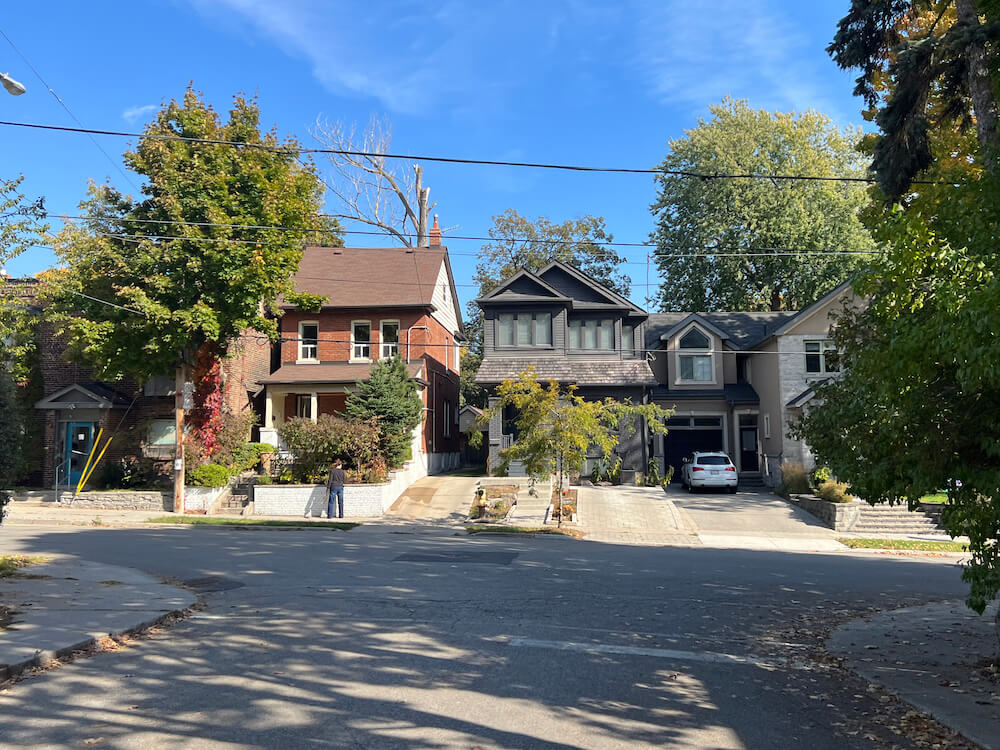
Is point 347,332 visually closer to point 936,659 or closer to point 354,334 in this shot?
point 354,334

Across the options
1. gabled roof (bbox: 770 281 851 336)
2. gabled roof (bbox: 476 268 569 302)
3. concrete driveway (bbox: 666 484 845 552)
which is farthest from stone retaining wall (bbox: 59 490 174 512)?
gabled roof (bbox: 770 281 851 336)

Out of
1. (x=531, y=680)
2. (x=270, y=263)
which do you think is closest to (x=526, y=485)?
(x=270, y=263)

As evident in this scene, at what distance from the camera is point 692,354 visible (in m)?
35.5

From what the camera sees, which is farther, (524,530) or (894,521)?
(894,521)

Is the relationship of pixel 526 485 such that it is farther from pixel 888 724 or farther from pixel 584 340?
pixel 888 724

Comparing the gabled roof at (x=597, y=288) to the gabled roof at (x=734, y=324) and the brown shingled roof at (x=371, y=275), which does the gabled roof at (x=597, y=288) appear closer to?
the gabled roof at (x=734, y=324)

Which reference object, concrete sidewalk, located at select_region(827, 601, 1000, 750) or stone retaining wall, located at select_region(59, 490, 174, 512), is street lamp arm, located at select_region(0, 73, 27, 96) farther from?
stone retaining wall, located at select_region(59, 490, 174, 512)

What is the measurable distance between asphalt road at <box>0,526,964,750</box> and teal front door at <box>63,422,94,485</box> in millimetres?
15596

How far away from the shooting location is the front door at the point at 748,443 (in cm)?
3520

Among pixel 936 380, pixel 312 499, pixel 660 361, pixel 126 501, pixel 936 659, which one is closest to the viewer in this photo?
pixel 936 380

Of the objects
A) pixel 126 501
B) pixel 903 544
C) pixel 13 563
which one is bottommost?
pixel 903 544

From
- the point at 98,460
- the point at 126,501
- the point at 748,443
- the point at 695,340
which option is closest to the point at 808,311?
the point at 695,340

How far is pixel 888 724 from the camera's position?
6.02 meters

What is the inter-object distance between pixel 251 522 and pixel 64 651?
14.3 meters
